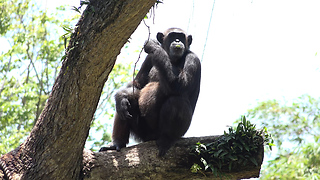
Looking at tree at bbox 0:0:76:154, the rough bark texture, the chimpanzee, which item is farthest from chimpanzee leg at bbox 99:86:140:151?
tree at bbox 0:0:76:154

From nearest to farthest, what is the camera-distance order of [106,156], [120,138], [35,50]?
1. [106,156]
2. [120,138]
3. [35,50]

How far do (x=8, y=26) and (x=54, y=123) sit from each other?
18.3 metres

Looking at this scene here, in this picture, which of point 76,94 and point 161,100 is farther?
point 161,100

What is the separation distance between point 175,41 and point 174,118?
2064 millimetres

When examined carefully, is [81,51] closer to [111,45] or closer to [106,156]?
[111,45]

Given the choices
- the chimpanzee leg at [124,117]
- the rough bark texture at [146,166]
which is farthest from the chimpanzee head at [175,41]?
the rough bark texture at [146,166]

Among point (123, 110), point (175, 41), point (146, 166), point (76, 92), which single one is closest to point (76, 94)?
point (76, 92)

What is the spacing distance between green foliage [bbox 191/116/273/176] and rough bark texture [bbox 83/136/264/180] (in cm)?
11

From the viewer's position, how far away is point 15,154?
544cm

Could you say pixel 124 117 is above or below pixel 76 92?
below

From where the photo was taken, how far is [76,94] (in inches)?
200

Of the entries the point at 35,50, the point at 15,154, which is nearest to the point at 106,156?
the point at 15,154

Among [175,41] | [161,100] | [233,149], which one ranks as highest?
[175,41]

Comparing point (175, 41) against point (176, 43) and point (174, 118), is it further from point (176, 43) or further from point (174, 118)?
point (174, 118)
